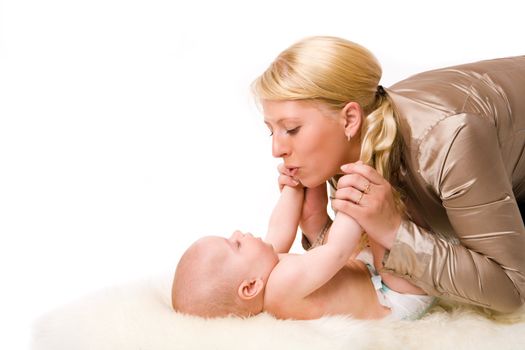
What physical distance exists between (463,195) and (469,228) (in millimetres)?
119

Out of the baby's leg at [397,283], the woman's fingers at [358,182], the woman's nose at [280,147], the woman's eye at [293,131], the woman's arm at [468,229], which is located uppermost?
the woman's eye at [293,131]

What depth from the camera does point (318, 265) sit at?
117 inches

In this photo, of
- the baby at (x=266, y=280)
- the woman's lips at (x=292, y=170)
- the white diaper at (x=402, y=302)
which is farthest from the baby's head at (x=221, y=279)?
the white diaper at (x=402, y=302)

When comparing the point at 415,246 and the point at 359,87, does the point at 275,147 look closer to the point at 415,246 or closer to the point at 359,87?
the point at 359,87

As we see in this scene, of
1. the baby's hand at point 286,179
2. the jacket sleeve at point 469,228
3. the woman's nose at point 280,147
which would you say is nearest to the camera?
the jacket sleeve at point 469,228

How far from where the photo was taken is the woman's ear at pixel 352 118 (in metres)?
3.04

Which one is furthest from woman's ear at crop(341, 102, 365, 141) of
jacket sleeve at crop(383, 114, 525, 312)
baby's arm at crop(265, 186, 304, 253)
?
baby's arm at crop(265, 186, 304, 253)

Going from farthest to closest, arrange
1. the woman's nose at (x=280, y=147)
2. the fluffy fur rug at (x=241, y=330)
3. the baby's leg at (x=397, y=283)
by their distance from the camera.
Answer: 1. the baby's leg at (x=397, y=283)
2. the woman's nose at (x=280, y=147)
3. the fluffy fur rug at (x=241, y=330)

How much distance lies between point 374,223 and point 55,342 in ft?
3.62

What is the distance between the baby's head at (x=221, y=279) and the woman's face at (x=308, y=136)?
0.34 metres

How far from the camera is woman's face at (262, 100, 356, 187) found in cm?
302

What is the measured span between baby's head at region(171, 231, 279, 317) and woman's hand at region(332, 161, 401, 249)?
13.2 inches

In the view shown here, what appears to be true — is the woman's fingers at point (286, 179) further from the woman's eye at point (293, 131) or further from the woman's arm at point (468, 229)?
the woman's arm at point (468, 229)

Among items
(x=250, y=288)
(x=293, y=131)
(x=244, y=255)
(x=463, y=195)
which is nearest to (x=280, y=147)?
(x=293, y=131)
